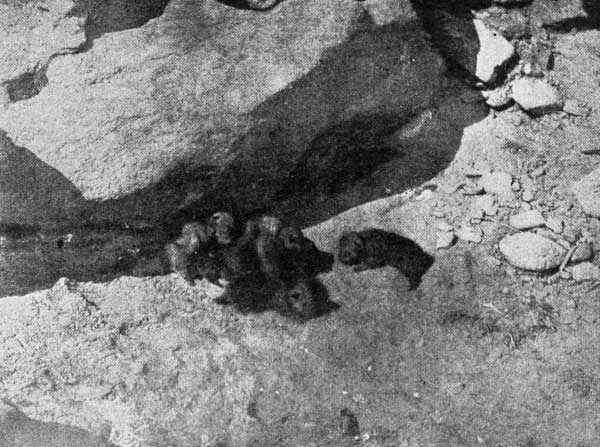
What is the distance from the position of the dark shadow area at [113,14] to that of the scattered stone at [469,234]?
3027 mm

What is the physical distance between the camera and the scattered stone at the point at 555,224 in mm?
5199


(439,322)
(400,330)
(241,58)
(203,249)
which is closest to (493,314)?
(439,322)

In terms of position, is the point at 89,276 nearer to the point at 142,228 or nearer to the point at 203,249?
the point at 142,228

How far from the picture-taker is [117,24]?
15.7 feet

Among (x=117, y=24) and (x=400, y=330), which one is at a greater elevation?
(x=117, y=24)

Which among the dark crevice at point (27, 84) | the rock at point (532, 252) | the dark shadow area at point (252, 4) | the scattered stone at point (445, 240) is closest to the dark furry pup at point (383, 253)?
the scattered stone at point (445, 240)

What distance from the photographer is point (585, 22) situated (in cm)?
639

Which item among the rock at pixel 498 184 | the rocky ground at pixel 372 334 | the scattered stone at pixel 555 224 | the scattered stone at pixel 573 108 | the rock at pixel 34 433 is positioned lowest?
the rock at pixel 34 433

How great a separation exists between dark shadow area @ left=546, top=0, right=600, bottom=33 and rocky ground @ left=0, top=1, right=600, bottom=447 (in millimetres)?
1369

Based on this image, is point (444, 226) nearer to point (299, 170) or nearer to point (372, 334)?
point (372, 334)

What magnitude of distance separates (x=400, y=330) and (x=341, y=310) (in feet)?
1.63

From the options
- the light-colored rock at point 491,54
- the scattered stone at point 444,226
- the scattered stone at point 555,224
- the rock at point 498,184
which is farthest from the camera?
the light-colored rock at point 491,54

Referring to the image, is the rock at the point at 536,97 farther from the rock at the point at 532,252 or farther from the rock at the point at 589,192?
the rock at the point at 532,252

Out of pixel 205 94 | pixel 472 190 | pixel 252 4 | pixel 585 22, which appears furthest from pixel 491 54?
pixel 205 94
